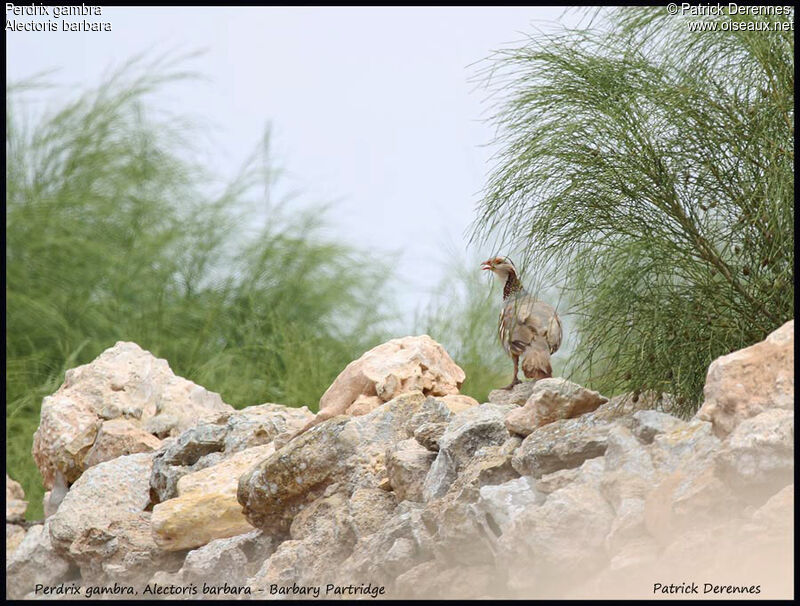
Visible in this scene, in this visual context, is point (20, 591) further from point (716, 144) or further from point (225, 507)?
point (716, 144)

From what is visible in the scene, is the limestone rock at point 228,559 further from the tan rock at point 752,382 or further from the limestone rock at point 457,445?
the tan rock at point 752,382

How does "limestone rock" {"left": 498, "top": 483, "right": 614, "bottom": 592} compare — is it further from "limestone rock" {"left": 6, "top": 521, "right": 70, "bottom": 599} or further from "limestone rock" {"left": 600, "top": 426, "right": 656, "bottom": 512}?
"limestone rock" {"left": 6, "top": 521, "right": 70, "bottom": 599}

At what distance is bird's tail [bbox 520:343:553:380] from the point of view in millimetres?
4426

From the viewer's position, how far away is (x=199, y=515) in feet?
13.8

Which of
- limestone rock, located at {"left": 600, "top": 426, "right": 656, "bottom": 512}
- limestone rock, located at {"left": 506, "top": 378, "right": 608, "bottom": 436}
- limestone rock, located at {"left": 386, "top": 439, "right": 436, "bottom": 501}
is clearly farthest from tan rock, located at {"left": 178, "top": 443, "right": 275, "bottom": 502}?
limestone rock, located at {"left": 600, "top": 426, "right": 656, "bottom": 512}

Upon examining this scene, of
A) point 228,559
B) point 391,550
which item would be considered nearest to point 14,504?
point 228,559

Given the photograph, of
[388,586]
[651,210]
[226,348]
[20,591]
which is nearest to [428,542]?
[388,586]

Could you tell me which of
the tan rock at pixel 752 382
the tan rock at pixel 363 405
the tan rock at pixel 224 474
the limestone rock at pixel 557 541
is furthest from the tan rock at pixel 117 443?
the tan rock at pixel 752 382

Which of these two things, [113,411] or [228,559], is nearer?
[228,559]

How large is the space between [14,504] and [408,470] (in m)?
2.81

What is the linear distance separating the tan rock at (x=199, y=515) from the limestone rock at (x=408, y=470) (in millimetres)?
681

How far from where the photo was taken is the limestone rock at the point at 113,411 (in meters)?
Answer: 5.13

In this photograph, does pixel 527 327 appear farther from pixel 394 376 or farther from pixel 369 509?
pixel 369 509

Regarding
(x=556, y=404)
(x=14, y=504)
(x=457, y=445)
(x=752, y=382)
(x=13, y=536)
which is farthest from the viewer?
(x=14, y=504)
